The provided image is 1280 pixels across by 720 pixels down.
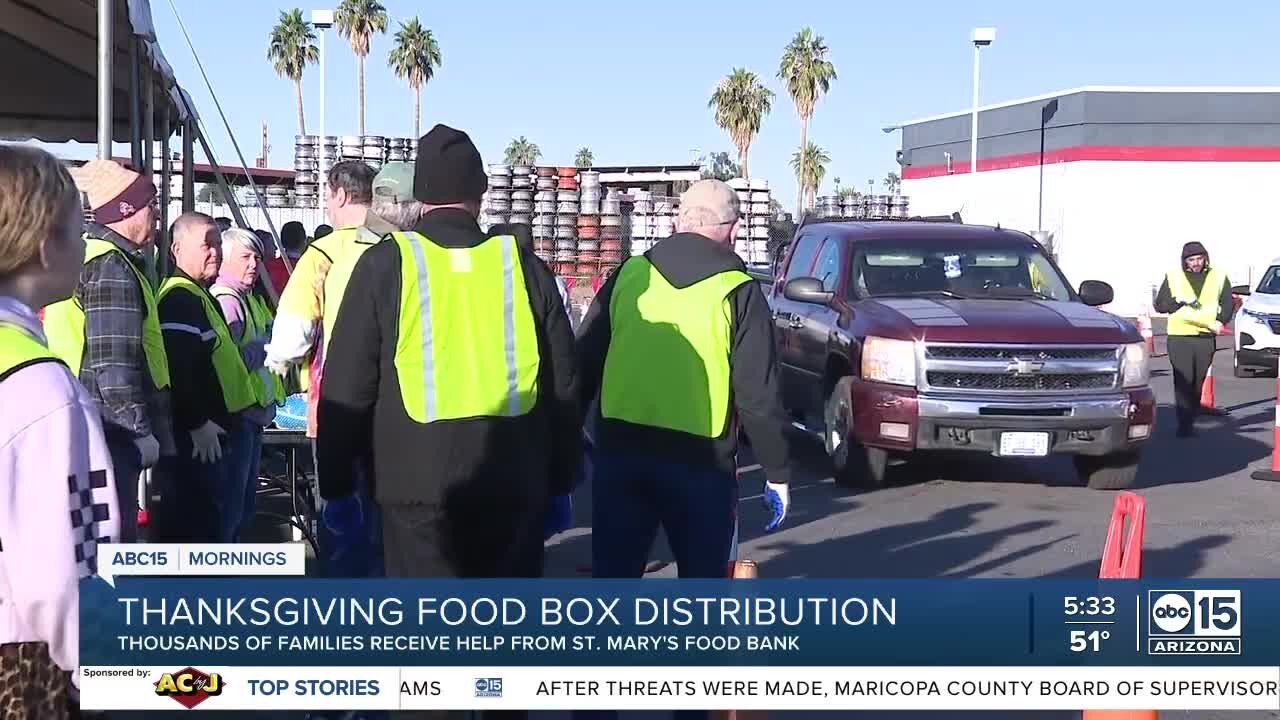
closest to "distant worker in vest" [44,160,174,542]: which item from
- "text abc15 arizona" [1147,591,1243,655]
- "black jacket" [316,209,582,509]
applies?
"black jacket" [316,209,582,509]

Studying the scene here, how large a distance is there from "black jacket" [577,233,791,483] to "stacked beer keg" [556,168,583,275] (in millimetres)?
28712

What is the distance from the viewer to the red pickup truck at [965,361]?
35.8 feet

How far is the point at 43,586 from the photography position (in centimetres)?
235

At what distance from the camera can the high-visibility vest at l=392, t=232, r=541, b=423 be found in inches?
161

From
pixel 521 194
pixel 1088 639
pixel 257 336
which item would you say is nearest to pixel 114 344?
pixel 257 336

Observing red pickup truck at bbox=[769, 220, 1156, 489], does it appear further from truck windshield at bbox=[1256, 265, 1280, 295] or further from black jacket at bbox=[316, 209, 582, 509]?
truck windshield at bbox=[1256, 265, 1280, 295]

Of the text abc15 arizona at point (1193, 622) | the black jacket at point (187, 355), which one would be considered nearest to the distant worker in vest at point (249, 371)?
the black jacket at point (187, 355)

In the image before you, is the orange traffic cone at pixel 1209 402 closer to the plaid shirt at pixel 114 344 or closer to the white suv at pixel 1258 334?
the white suv at pixel 1258 334

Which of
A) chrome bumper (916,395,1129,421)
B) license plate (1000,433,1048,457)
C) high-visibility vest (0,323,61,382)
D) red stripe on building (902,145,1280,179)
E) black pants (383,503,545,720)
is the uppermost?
red stripe on building (902,145,1280,179)

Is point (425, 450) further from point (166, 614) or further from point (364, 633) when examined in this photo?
point (166, 614)

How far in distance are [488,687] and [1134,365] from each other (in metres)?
8.40

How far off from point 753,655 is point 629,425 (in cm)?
137

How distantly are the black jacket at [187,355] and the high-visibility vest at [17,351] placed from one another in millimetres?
3670

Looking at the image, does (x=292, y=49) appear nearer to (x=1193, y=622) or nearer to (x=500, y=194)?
(x=500, y=194)
